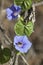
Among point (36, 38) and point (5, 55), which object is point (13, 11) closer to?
point (5, 55)

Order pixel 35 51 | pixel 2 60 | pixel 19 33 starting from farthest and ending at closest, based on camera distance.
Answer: pixel 35 51 → pixel 2 60 → pixel 19 33

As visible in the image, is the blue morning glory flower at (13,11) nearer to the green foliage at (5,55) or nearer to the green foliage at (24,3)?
the green foliage at (24,3)

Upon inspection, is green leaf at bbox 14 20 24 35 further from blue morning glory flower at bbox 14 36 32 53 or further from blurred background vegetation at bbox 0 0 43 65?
blurred background vegetation at bbox 0 0 43 65

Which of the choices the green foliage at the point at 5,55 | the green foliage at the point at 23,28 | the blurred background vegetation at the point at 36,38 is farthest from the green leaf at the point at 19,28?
the blurred background vegetation at the point at 36,38

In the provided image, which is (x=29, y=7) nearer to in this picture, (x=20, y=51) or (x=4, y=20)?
(x=20, y=51)

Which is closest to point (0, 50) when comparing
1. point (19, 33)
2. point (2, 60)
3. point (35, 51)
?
point (2, 60)
